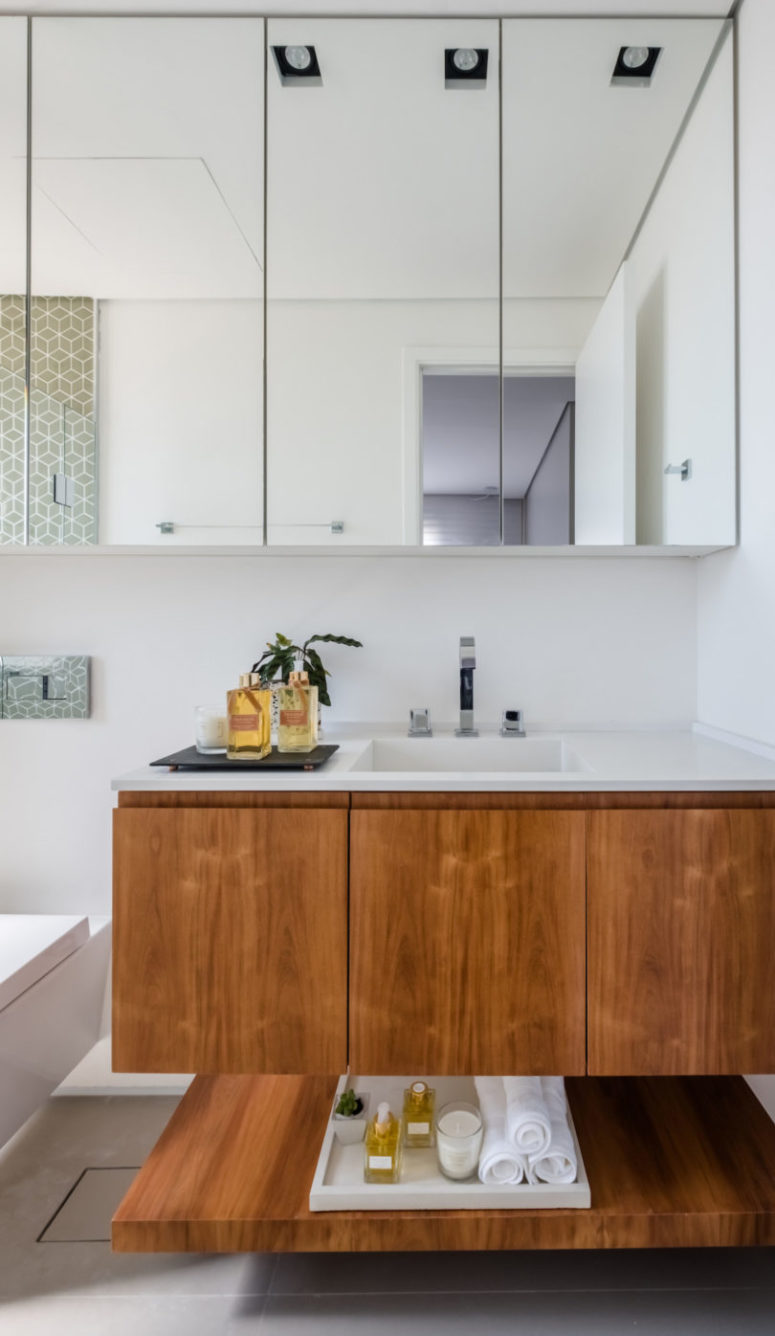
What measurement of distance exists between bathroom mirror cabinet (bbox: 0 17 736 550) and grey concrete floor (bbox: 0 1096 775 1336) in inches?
54.1

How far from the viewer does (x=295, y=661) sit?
5.67 ft

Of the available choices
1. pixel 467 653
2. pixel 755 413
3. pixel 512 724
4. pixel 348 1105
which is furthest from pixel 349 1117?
pixel 755 413

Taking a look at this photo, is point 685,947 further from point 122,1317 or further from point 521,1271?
point 122,1317

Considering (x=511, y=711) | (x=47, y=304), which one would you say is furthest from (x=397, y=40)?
(x=511, y=711)

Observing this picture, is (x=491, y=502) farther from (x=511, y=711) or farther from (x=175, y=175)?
(x=175, y=175)

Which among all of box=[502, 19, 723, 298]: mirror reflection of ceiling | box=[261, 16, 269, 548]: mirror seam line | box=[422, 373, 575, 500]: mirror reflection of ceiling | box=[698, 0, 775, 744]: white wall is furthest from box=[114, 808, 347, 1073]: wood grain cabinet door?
box=[502, 19, 723, 298]: mirror reflection of ceiling

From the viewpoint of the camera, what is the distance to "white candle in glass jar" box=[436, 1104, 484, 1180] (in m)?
1.24

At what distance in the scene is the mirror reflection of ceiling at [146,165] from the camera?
1513 millimetres

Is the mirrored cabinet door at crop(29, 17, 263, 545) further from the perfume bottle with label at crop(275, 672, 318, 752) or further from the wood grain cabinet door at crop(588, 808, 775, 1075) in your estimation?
the wood grain cabinet door at crop(588, 808, 775, 1075)

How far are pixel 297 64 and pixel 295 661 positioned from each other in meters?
1.25

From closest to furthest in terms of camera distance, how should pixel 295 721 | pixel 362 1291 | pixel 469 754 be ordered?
pixel 362 1291 < pixel 295 721 < pixel 469 754

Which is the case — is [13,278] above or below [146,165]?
below

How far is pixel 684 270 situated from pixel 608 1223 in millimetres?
1793

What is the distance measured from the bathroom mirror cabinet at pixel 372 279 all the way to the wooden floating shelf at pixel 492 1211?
1148 mm
